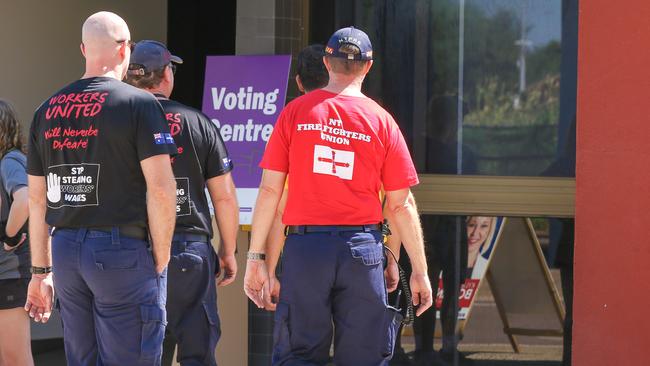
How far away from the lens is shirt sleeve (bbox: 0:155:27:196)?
5.60m

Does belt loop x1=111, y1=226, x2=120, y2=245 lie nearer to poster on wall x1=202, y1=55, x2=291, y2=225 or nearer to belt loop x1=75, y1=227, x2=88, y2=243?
belt loop x1=75, y1=227, x2=88, y2=243

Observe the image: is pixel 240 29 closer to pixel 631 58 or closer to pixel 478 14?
pixel 478 14

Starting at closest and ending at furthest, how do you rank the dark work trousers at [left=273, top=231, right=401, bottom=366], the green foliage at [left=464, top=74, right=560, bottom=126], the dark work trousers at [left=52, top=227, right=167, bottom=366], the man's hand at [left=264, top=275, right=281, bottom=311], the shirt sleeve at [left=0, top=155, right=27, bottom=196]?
the dark work trousers at [left=52, top=227, right=167, bottom=366], the dark work trousers at [left=273, top=231, right=401, bottom=366], the man's hand at [left=264, top=275, right=281, bottom=311], the shirt sleeve at [left=0, top=155, right=27, bottom=196], the green foliage at [left=464, top=74, right=560, bottom=126]

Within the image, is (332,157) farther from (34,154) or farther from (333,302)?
(34,154)

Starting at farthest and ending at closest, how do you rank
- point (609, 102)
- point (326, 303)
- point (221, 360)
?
point (221, 360) → point (609, 102) → point (326, 303)

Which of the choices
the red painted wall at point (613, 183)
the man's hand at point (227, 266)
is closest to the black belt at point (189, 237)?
the man's hand at point (227, 266)

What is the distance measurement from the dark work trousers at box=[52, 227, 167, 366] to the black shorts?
1381 millimetres

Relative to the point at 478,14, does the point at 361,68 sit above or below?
below

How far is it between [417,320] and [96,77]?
3.30m

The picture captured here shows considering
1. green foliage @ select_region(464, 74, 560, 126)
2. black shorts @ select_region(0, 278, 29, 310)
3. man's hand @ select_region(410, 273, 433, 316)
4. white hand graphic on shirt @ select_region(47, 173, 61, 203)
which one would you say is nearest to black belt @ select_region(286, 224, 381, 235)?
man's hand @ select_region(410, 273, 433, 316)

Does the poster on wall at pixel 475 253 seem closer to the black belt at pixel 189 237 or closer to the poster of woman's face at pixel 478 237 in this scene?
the poster of woman's face at pixel 478 237

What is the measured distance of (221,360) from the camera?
6664 millimetres

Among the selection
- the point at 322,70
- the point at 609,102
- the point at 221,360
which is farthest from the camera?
the point at 221,360

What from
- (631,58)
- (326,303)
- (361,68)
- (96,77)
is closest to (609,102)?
(631,58)
